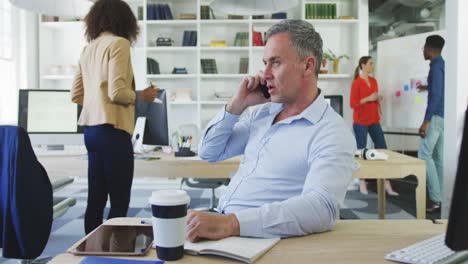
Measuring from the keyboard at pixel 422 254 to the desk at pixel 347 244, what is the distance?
0.03 metres

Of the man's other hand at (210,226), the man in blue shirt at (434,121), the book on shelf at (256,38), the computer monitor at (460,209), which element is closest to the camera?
the computer monitor at (460,209)

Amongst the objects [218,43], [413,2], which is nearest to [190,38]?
[218,43]

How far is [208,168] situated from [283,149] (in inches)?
52.7

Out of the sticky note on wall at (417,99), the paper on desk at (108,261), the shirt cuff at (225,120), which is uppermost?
the sticky note on wall at (417,99)

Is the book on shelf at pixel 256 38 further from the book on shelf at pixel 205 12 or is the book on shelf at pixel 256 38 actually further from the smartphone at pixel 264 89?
the smartphone at pixel 264 89

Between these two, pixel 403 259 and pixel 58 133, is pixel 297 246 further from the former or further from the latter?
pixel 58 133

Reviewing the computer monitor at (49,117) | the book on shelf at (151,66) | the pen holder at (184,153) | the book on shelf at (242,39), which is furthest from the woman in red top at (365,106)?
the computer monitor at (49,117)

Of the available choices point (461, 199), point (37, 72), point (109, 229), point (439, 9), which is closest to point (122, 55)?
point (109, 229)

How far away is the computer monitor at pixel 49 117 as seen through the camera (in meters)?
3.00

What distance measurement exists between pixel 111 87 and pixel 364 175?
149cm

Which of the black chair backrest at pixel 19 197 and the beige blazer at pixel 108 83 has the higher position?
the beige blazer at pixel 108 83

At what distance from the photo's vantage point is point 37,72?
18.4ft

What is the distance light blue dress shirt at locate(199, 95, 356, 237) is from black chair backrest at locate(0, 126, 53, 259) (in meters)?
0.69

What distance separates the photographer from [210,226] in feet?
3.03
